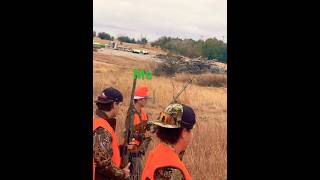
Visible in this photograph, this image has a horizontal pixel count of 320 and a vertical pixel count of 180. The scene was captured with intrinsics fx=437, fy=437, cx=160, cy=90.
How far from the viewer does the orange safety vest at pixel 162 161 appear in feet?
11.0

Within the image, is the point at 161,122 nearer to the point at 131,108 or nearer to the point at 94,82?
the point at 131,108

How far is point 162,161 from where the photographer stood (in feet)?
11.0

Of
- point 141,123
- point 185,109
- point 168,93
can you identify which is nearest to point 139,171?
point 141,123

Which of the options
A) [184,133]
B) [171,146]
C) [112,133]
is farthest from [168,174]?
[112,133]

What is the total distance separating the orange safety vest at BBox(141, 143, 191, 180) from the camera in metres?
3.35

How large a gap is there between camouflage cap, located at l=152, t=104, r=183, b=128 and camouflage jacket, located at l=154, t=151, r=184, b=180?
39cm

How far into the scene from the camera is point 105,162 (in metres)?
3.93

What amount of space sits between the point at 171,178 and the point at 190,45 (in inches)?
65.1

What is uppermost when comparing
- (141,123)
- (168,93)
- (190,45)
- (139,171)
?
(190,45)

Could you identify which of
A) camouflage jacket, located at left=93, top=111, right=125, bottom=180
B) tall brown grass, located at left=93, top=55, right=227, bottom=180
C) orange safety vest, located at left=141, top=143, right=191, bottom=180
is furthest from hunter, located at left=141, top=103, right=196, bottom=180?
tall brown grass, located at left=93, top=55, right=227, bottom=180

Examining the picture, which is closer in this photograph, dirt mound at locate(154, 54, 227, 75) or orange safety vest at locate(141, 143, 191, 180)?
orange safety vest at locate(141, 143, 191, 180)

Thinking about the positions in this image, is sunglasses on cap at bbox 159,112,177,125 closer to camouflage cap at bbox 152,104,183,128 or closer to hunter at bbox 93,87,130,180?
camouflage cap at bbox 152,104,183,128

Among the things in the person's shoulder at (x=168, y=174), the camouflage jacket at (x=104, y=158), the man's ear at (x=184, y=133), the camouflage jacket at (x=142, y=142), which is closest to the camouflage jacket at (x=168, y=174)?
the person's shoulder at (x=168, y=174)

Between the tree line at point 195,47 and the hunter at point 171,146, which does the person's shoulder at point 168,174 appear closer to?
the hunter at point 171,146
